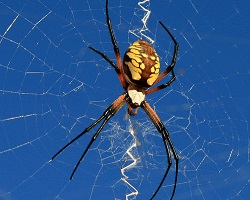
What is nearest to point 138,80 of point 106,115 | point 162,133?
point 106,115

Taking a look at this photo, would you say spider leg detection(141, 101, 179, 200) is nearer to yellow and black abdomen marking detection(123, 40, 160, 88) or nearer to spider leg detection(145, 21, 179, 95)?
spider leg detection(145, 21, 179, 95)

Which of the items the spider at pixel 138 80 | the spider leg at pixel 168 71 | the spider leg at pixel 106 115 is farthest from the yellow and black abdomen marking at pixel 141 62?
the spider leg at pixel 106 115

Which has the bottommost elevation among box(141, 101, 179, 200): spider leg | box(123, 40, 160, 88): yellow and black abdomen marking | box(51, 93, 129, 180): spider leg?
box(141, 101, 179, 200): spider leg

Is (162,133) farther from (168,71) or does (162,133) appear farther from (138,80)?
(138,80)

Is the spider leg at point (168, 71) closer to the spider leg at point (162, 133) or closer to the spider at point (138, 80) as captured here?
the spider at point (138, 80)

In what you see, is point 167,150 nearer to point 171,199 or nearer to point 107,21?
point 171,199

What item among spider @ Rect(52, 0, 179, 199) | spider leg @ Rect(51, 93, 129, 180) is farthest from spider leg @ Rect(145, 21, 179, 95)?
spider leg @ Rect(51, 93, 129, 180)

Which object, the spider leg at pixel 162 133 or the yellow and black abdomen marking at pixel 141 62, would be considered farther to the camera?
the spider leg at pixel 162 133

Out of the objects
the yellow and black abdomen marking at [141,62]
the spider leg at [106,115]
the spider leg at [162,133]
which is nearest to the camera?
the yellow and black abdomen marking at [141,62]
